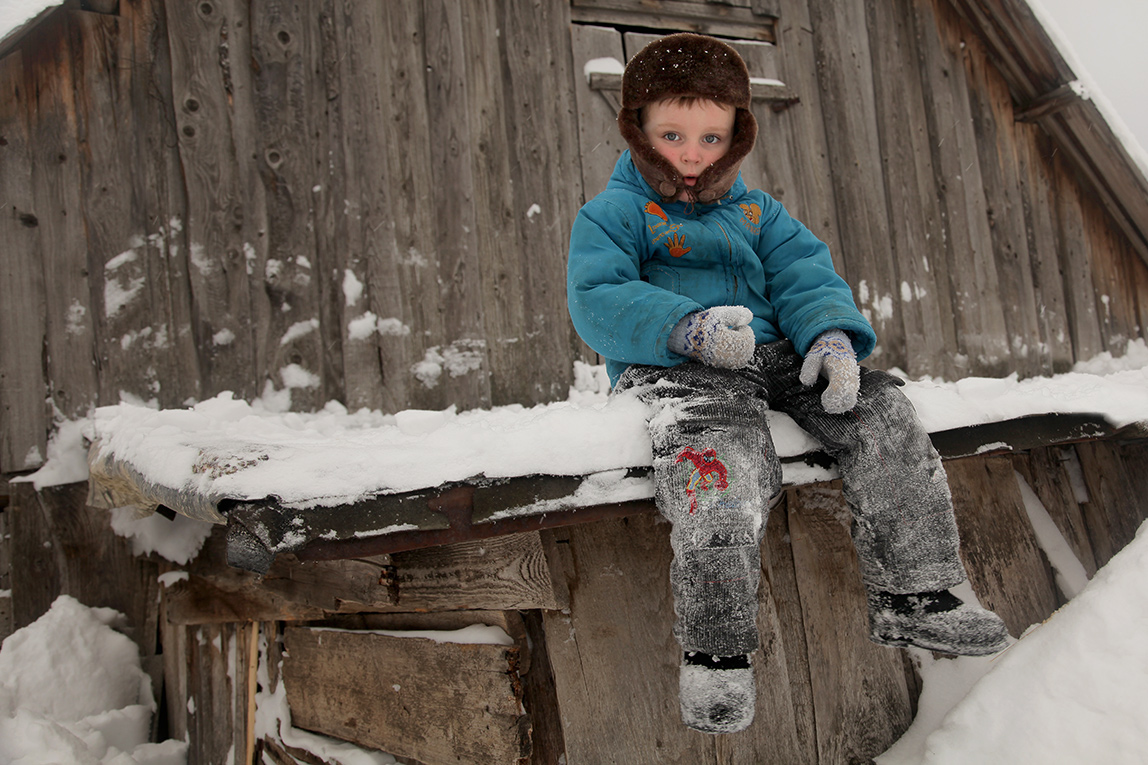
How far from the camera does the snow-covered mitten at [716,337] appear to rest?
1417mm

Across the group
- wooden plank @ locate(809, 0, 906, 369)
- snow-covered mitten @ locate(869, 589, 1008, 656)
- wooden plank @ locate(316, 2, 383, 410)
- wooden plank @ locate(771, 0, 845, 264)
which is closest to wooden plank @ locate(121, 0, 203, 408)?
wooden plank @ locate(316, 2, 383, 410)

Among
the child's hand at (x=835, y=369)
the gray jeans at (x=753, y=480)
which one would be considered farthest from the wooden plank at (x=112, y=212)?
the child's hand at (x=835, y=369)

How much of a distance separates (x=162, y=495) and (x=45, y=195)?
6.73 feet

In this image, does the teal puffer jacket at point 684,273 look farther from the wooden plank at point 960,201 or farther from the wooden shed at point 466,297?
the wooden plank at point 960,201

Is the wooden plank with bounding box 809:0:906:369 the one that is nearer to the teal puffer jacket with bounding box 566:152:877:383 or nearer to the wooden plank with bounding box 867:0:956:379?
the wooden plank with bounding box 867:0:956:379

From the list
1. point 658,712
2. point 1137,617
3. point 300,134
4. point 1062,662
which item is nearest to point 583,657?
point 658,712

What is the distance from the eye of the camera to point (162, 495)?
4.54 ft

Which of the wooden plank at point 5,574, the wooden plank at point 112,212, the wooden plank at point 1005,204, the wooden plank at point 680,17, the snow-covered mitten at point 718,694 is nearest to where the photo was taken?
the snow-covered mitten at point 718,694

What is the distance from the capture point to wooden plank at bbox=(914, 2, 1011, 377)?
12.4 feet

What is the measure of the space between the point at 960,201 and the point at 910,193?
35 cm

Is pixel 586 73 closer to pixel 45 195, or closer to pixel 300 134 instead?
pixel 300 134

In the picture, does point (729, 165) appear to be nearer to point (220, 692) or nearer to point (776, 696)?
point (776, 696)

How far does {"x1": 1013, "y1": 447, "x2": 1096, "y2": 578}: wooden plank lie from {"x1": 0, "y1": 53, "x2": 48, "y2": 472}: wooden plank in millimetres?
3804

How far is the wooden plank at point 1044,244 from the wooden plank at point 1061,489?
55.6 inches
